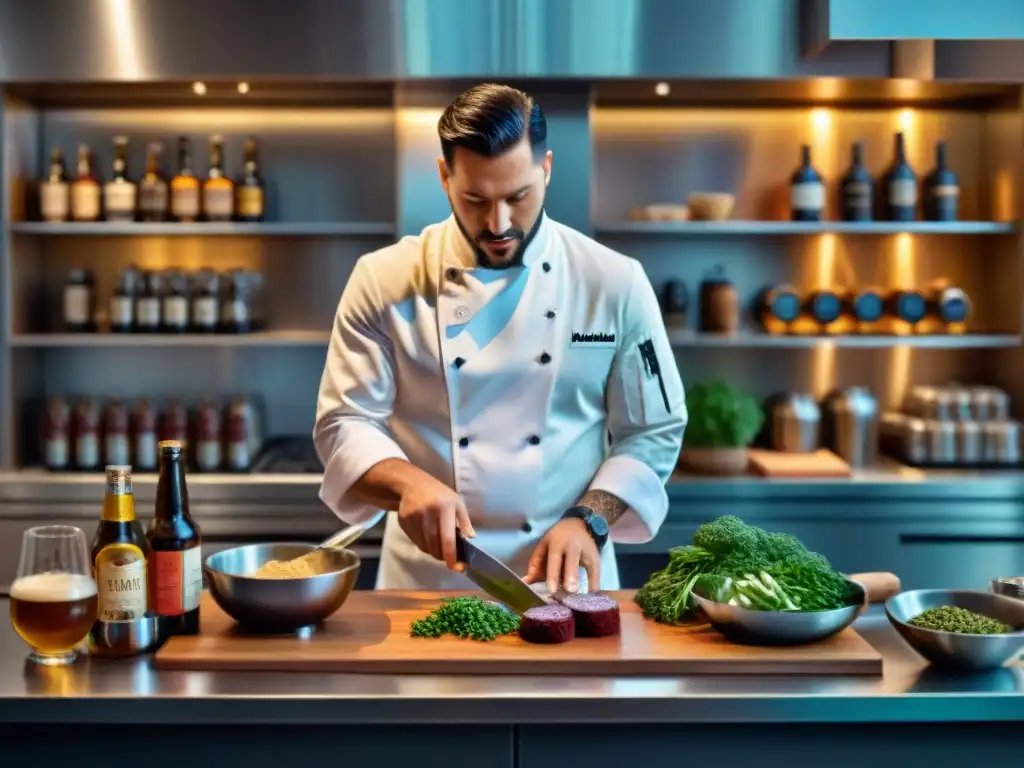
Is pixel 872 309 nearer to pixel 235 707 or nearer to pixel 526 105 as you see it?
pixel 526 105

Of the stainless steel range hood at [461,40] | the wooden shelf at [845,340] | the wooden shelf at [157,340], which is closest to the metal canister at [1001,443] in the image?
the wooden shelf at [845,340]

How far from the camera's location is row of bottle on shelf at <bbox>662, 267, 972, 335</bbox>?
4082 mm

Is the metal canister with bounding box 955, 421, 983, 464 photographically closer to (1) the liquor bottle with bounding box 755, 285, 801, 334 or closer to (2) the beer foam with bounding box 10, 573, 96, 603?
(1) the liquor bottle with bounding box 755, 285, 801, 334

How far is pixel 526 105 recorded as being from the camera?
7.09ft

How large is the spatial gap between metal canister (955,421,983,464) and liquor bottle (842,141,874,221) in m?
0.74

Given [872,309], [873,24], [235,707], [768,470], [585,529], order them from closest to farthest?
[235,707]
[585,529]
[873,24]
[768,470]
[872,309]

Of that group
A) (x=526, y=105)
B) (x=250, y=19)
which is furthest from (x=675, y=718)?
(x=250, y=19)

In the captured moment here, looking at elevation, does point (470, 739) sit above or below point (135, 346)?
below

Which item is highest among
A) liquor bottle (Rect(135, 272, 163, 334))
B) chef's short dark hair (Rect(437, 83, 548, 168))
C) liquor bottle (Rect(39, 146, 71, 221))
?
liquor bottle (Rect(39, 146, 71, 221))

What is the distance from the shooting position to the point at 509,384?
2.39 meters

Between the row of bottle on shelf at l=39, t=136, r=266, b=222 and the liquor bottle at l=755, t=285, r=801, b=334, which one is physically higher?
the row of bottle on shelf at l=39, t=136, r=266, b=222

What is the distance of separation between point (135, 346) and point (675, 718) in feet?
9.98

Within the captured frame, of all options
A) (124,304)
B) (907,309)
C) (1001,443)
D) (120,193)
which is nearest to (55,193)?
(120,193)

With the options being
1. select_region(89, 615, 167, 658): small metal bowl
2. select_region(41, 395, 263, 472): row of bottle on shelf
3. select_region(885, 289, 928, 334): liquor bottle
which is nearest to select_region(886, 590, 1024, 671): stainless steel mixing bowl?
select_region(89, 615, 167, 658): small metal bowl
